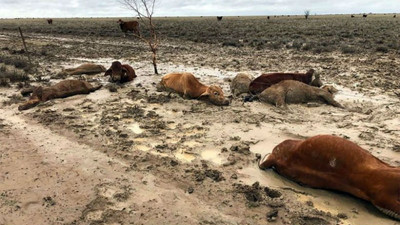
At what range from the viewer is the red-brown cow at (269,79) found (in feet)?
29.1

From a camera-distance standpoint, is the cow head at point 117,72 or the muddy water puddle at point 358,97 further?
the cow head at point 117,72

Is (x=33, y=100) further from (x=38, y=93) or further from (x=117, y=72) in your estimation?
(x=117, y=72)

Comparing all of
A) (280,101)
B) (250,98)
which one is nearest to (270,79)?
(250,98)

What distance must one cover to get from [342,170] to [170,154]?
2799mm

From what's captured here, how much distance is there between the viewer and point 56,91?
352 inches

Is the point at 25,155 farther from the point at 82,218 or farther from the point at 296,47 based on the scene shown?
the point at 296,47

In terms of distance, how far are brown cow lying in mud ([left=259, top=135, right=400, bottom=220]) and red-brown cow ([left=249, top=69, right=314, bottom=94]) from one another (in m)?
4.35

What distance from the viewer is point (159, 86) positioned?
971 cm

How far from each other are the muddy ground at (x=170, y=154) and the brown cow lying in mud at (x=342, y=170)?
0.62 ft

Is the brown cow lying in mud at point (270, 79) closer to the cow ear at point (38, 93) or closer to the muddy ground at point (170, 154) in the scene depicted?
the muddy ground at point (170, 154)

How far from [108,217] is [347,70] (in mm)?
10681

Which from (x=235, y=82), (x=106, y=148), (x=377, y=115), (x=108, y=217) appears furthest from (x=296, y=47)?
(x=108, y=217)

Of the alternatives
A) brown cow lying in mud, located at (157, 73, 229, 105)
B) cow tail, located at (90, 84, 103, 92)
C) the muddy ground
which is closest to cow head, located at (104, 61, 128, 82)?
the muddy ground

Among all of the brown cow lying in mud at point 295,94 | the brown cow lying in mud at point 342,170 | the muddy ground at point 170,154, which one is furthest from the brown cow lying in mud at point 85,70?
the brown cow lying in mud at point 342,170
